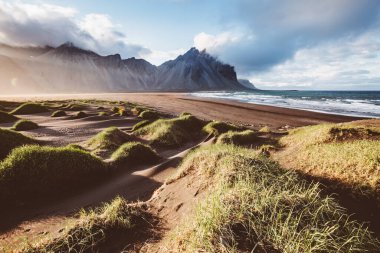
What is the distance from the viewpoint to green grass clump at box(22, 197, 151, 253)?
3.47m

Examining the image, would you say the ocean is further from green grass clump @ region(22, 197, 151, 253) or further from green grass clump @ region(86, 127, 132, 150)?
green grass clump @ region(22, 197, 151, 253)

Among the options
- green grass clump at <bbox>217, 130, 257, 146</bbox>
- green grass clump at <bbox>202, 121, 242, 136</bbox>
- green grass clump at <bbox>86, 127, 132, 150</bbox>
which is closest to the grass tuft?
green grass clump at <bbox>86, 127, 132, 150</bbox>

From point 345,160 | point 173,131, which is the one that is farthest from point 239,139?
point 345,160

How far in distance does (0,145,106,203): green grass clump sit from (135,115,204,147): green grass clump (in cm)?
493

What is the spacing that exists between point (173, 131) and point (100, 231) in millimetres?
9273

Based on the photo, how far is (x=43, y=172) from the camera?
634cm

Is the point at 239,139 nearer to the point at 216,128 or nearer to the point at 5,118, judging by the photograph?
the point at 216,128

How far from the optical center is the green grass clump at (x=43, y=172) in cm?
584

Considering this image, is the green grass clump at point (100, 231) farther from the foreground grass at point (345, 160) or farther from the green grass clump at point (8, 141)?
the green grass clump at point (8, 141)

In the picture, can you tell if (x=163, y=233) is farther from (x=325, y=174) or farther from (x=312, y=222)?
(x=325, y=174)

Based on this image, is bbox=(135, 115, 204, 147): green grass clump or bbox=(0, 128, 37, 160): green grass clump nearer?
bbox=(0, 128, 37, 160): green grass clump

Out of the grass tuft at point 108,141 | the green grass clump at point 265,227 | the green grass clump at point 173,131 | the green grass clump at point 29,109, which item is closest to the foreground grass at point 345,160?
the green grass clump at point 265,227

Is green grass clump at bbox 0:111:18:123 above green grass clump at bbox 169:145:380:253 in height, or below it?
below

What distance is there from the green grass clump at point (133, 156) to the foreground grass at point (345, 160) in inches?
187
